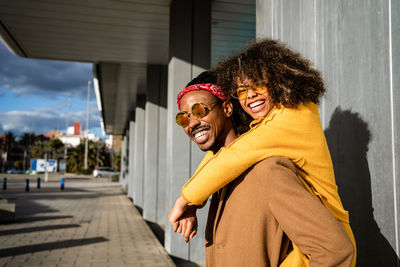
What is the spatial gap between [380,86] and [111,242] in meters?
7.24

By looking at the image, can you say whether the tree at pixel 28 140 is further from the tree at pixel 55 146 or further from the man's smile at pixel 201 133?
the man's smile at pixel 201 133

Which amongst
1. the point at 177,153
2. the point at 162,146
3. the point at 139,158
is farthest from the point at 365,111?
the point at 139,158

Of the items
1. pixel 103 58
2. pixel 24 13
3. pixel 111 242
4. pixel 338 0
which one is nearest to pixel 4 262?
pixel 111 242

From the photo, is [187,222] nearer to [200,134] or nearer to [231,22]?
[200,134]

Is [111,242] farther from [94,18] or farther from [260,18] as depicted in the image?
[260,18]

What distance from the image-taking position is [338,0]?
6.04 ft

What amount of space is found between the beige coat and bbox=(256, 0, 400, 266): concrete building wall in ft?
2.25

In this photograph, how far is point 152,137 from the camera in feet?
34.3

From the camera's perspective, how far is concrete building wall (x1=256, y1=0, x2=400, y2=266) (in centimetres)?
146

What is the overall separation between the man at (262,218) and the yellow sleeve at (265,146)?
0.05m

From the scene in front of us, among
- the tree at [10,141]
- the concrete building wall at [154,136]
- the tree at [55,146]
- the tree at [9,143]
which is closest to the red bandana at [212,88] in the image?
the concrete building wall at [154,136]

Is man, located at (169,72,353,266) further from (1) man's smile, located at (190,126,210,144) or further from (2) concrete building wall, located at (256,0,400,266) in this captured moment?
(2) concrete building wall, located at (256,0,400,266)

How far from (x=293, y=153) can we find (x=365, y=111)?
2.49 ft

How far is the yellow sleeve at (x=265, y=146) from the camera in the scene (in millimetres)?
1095
